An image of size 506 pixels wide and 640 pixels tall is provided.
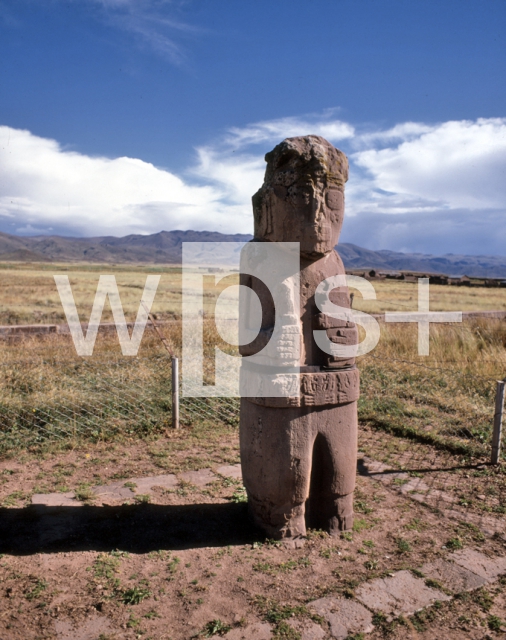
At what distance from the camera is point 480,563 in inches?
150

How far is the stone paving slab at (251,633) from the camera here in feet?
9.64

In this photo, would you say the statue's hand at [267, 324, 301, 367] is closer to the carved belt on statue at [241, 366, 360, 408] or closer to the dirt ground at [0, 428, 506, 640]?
the carved belt on statue at [241, 366, 360, 408]

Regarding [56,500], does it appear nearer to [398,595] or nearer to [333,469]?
[333,469]

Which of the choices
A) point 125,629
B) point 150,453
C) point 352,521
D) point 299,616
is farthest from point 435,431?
point 125,629

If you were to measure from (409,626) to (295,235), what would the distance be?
2.60 meters

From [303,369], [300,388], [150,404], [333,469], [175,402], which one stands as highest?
[303,369]

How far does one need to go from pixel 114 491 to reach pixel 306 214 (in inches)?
126

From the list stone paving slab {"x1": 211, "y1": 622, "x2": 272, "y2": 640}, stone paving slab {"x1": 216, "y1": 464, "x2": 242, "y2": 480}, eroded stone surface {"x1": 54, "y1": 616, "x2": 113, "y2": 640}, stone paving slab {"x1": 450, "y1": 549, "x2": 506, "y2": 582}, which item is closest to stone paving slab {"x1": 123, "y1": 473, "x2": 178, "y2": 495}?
stone paving slab {"x1": 216, "y1": 464, "x2": 242, "y2": 480}

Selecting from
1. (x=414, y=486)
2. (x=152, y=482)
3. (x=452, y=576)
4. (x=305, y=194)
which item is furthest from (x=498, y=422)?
(x=152, y=482)

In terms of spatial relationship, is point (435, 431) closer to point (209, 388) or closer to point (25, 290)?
point (209, 388)

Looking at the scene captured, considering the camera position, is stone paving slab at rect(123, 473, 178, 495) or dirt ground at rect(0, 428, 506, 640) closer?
dirt ground at rect(0, 428, 506, 640)

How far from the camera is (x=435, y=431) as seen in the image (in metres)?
6.81

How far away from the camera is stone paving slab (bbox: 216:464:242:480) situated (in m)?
5.38

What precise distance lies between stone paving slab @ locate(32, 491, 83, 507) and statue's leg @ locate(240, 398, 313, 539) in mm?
1751
